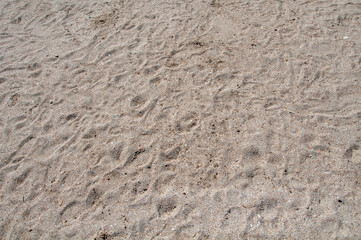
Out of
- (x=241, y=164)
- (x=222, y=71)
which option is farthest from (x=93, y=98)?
(x=241, y=164)

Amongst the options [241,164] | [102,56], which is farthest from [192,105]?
[102,56]

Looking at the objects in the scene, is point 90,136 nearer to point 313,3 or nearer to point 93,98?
point 93,98

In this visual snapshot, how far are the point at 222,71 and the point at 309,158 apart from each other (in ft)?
5.67

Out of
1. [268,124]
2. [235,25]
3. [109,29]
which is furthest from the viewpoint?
[109,29]

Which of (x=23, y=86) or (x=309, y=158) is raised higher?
(x=23, y=86)

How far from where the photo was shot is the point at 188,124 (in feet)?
12.5

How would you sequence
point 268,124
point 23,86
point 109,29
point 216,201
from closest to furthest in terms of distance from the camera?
point 216,201, point 268,124, point 23,86, point 109,29

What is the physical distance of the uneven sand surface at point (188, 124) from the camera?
3.08m

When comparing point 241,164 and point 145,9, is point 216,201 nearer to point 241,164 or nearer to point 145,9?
point 241,164

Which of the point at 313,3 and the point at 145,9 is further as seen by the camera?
the point at 145,9

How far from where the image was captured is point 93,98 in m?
4.33

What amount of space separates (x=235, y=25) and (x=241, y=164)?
2706 millimetres

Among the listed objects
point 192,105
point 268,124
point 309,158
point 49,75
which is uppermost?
point 49,75

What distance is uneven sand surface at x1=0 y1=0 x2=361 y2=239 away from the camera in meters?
3.08
